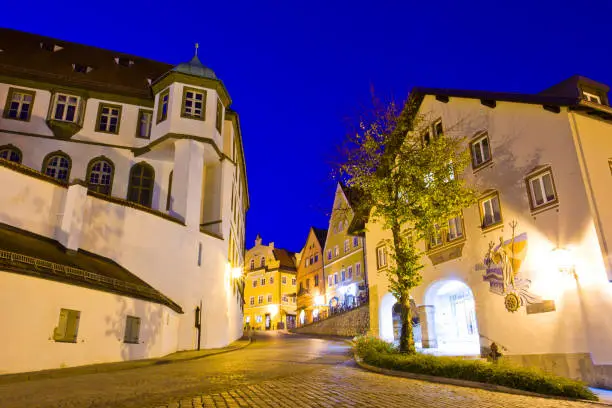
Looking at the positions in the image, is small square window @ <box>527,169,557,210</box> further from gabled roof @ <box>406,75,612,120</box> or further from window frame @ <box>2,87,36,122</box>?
window frame @ <box>2,87,36,122</box>

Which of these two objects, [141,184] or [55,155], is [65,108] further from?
[141,184]

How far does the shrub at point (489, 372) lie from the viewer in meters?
10.1

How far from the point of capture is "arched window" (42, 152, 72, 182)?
2673cm

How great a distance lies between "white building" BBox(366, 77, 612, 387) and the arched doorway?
0.10 m

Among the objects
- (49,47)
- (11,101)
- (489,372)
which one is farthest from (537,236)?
(49,47)

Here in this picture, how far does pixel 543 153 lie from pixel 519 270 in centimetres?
416

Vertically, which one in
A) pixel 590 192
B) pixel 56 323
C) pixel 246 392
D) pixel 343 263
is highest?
pixel 343 263

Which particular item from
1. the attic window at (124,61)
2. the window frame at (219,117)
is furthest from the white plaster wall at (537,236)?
the attic window at (124,61)

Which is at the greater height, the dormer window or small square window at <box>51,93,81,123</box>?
small square window at <box>51,93,81,123</box>

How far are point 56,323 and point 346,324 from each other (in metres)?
26.3

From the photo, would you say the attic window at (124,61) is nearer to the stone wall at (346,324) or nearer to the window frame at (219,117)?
the window frame at (219,117)

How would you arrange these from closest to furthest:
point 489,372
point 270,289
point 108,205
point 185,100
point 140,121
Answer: point 489,372 < point 108,205 < point 185,100 < point 140,121 < point 270,289

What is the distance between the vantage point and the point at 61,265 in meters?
14.2

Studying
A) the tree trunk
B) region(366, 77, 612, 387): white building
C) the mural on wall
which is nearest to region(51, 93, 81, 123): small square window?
region(366, 77, 612, 387): white building
